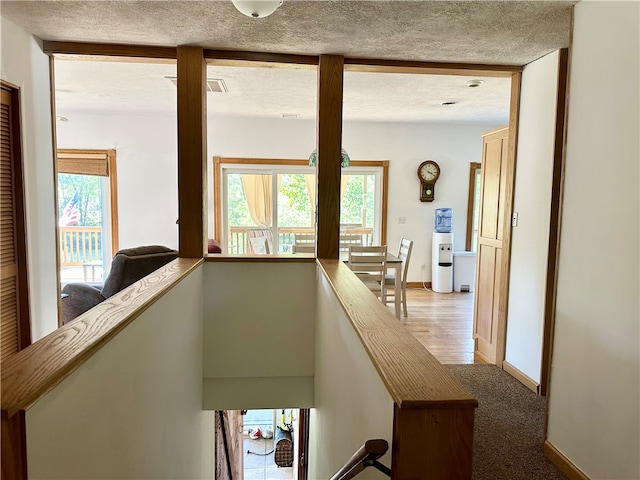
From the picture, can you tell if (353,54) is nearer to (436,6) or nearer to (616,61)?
(436,6)

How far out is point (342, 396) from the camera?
174cm

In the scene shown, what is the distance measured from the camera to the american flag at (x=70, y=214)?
5.71 meters

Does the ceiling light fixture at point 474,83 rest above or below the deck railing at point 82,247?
above

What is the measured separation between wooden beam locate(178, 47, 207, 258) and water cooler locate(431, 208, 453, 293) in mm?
4102

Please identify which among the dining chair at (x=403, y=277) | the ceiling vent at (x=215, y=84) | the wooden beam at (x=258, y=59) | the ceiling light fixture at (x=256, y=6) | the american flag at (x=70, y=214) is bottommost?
the dining chair at (x=403, y=277)

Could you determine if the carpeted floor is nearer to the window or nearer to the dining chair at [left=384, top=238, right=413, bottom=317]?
the dining chair at [left=384, top=238, right=413, bottom=317]

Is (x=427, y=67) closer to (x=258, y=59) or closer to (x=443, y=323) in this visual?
(x=258, y=59)

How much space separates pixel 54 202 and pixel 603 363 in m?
3.47

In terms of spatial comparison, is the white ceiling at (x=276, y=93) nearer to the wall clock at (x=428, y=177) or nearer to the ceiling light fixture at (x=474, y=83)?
the ceiling light fixture at (x=474, y=83)

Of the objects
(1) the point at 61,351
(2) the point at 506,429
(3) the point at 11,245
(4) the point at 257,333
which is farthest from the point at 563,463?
(3) the point at 11,245

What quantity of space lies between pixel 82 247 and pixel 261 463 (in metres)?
4.77

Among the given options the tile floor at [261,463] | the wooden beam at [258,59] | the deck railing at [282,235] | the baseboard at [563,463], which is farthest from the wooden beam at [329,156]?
the tile floor at [261,463]

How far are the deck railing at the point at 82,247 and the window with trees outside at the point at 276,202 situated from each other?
171cm

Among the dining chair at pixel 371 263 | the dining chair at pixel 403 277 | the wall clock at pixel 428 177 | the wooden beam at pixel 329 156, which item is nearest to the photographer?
the wooden beam at pixel 329 156
